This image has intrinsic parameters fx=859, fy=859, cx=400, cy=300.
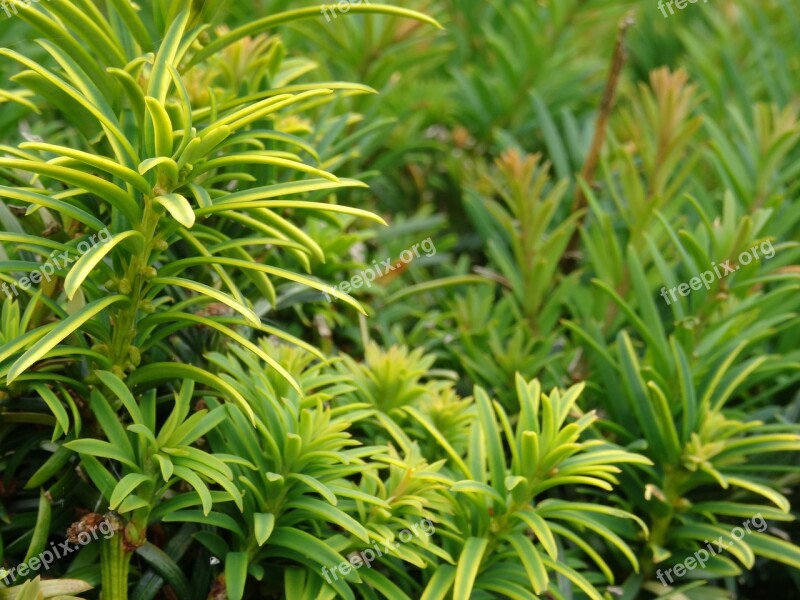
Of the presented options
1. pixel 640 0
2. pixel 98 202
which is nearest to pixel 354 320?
pixel 98 202

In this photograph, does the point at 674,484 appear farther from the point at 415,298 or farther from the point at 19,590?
the point at 19,590

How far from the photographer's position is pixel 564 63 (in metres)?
2.58

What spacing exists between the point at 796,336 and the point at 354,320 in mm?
925

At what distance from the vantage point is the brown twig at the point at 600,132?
6.51ft
